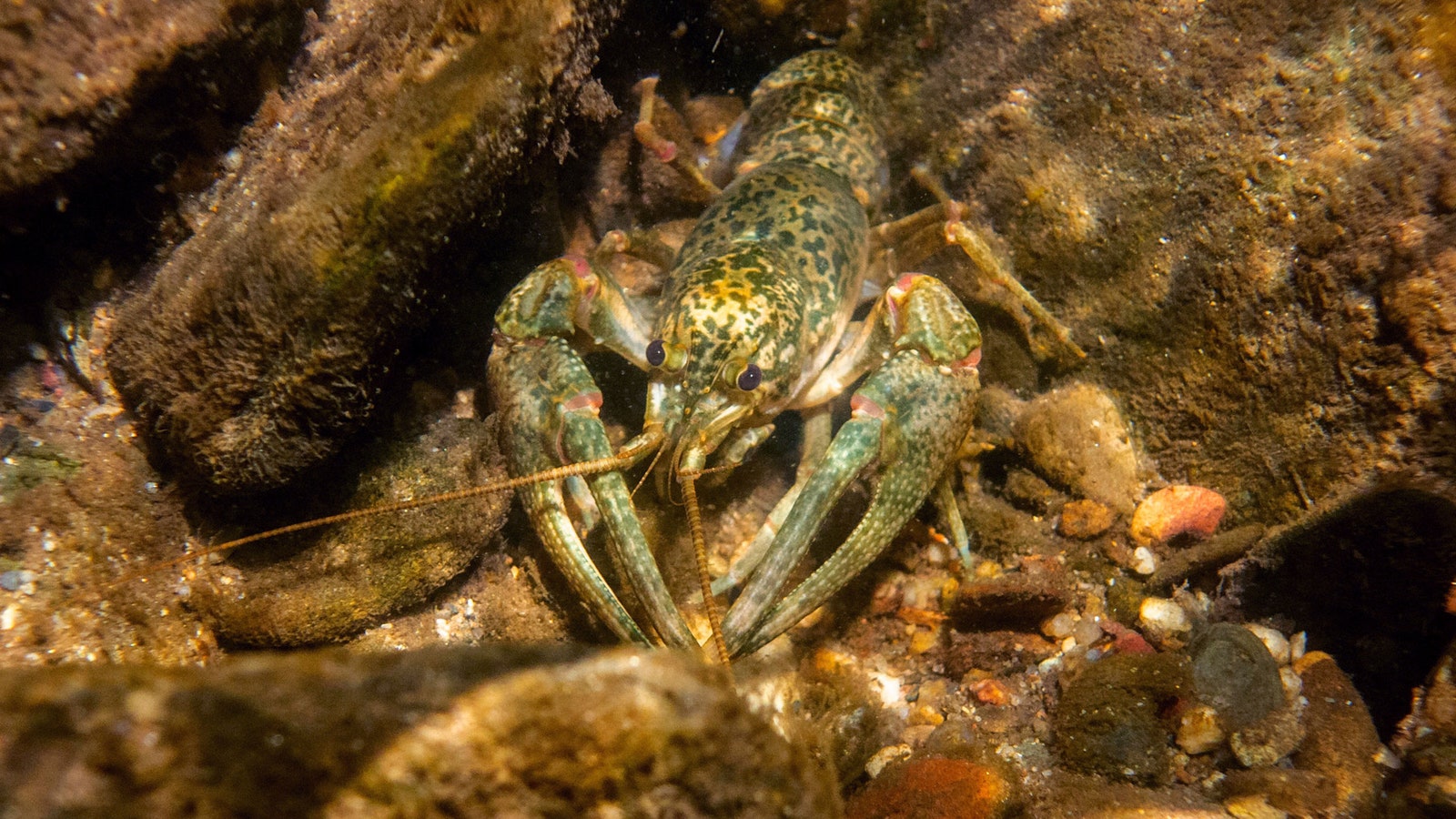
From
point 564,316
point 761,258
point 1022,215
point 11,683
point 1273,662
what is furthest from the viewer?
point 1022,215

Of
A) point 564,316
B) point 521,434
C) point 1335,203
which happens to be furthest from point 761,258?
point 1335,203

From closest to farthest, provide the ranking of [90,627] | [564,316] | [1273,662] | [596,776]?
[596,776] → [90,627] → [1273,662] → [564,316]

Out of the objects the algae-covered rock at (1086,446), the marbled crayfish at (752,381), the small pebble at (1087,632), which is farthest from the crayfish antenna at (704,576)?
the algae-covered rock at (1086,446)

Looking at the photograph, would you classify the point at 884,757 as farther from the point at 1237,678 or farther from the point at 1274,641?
the point at 1274,641

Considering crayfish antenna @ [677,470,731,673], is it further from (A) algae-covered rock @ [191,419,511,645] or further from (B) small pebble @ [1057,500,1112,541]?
(B) small pebble @ [1057,500,1112,541]

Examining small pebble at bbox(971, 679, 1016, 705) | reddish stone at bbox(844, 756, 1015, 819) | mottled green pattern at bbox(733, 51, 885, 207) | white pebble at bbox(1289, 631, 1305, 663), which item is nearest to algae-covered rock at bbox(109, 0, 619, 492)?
mottled green pattern at bbox(733, 51, 885, 207)

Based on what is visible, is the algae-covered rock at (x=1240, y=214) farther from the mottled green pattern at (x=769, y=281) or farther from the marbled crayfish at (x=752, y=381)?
the mottled green pattern at (x=769, y=281)

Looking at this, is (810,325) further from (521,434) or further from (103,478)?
(103,478)
